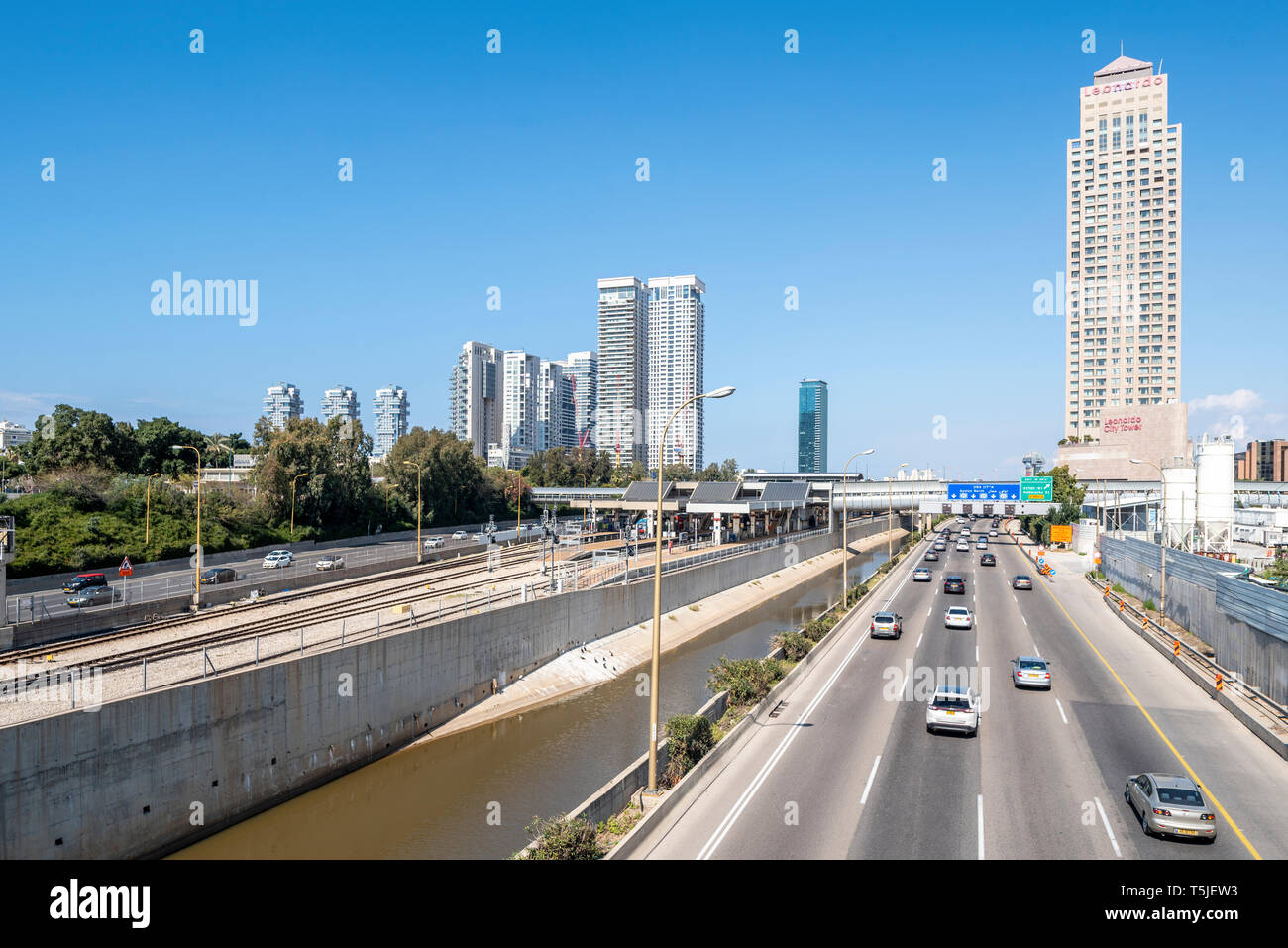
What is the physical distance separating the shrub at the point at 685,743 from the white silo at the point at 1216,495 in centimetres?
5729

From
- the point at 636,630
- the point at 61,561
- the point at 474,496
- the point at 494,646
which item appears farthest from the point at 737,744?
the point at 474,496

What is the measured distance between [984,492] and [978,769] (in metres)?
79.5

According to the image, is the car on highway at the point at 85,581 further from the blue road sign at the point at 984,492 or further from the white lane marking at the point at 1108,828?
the blue road sign at the point at 984,492

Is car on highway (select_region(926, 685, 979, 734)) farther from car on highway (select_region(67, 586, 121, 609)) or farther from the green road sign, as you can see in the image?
the green road sign

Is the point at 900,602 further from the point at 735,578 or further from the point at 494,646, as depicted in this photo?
the point at 494,646

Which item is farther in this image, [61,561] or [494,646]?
[61,561]

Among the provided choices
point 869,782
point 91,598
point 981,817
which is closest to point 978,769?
point 869,782

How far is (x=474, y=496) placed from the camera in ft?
323

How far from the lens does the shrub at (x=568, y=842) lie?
13031 millimetres

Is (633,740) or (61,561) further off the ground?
(61,561)

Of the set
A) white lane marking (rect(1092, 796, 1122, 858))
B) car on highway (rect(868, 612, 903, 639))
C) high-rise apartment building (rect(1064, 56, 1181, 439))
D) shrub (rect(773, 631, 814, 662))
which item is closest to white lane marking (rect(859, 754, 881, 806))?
white lane marking (rect(1092, 796, 1122, 858))

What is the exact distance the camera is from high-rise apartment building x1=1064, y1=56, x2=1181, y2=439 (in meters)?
165

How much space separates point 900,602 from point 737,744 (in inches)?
1294

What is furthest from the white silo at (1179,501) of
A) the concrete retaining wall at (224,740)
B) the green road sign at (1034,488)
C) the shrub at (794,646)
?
the concrete retaining wall at (224,740)
